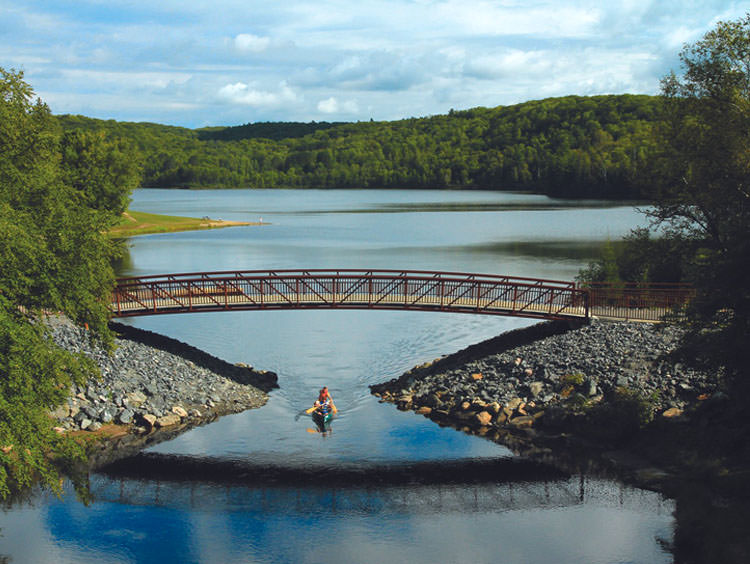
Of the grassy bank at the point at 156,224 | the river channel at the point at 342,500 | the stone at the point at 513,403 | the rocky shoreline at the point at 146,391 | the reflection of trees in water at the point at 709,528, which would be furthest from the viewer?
the grassy bank at the point at 156,224

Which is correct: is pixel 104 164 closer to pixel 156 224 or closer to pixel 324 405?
pixel 324 405

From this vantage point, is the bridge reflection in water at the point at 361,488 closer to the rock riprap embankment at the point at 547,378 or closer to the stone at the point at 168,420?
the stone at the point at 168,420

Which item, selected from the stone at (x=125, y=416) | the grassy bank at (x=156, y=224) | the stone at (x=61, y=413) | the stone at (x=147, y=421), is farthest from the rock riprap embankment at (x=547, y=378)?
the grassy bank at (x=156, y=224)

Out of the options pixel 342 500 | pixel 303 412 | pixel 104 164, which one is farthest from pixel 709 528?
pixel 104 164

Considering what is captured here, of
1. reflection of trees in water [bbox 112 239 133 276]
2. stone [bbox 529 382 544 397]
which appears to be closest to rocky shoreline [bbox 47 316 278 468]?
stone [bbox 529 382 544 397]

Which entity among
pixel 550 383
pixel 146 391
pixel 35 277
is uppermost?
pixel 35 277

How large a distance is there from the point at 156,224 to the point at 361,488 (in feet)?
324

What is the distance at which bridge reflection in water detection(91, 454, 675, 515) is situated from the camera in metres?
23.3

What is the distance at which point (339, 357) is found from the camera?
135 feet

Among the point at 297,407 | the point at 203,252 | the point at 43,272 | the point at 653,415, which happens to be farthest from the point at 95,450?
the point at 203,252

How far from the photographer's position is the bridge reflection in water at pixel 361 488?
76.4 feet

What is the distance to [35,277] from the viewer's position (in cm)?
1859

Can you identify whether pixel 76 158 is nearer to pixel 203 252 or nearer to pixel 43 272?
pixel 203 252

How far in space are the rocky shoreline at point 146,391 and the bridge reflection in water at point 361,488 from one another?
2.57m
